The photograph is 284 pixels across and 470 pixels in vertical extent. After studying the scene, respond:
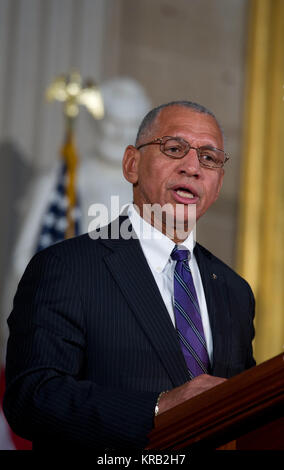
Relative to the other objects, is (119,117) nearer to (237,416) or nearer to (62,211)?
(62,211)

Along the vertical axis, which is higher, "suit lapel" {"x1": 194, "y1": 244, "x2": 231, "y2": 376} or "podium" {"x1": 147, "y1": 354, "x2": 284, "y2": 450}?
"suit lapel" {"x1": 194, "y1": 244, "x2": 231, "y2": 376}

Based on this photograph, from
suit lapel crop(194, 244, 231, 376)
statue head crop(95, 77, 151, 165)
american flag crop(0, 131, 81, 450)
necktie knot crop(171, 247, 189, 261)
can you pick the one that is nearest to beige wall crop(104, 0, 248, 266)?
statue head crop(95, 77, 151, 165)

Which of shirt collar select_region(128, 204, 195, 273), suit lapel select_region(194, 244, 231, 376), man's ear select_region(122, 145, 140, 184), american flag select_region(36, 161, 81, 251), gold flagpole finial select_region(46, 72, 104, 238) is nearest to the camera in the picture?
suit lapel select_region(194, 244, 231, 376)

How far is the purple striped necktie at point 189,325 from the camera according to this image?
1.65 metres

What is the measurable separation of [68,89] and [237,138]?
188 centimetres

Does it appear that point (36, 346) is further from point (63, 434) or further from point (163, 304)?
point (163, 304)

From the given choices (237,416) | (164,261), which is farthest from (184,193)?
(237,416)

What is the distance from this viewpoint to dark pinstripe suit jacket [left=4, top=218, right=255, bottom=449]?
1435 millimetres

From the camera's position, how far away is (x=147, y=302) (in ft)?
5.41

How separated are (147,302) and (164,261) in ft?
0.60

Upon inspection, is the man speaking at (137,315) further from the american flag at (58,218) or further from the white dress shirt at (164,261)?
the american flag at (58,218)

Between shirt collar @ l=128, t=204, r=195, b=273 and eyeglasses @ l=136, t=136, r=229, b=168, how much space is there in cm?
18

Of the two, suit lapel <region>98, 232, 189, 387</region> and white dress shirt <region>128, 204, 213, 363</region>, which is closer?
suit lapel <region>98, 232, 189, 387</region>

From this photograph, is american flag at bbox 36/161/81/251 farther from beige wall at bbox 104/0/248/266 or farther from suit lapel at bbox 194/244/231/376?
suit lapel at bbox 194/244/231/376
